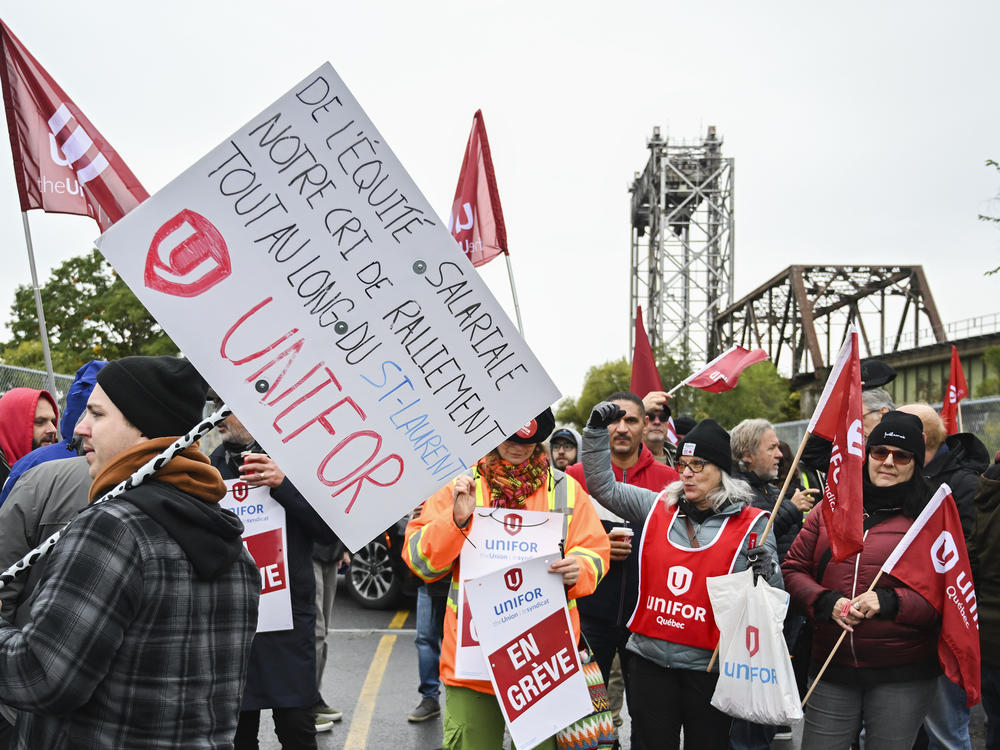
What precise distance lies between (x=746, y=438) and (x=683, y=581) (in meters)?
1.87

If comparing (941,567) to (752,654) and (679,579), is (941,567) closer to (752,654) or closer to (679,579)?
(752,654)

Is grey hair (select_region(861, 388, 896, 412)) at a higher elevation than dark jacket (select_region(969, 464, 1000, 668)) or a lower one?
higher

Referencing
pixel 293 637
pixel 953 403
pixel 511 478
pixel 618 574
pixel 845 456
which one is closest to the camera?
pixel 511 478

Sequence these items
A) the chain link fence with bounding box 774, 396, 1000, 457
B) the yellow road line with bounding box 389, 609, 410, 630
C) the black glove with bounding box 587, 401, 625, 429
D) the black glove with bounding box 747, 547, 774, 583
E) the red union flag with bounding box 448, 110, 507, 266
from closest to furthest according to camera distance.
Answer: the black glove with bounding box 747, 547, 774, 583, the black glove with bounding box 587, 401, 625, 429, the red union flag with bounding box 448, 110, 507, 266, the yellow road line with bounding box 389, 609, 410, 630, the chain link fence with bounding box 774, 396, 1000, 457

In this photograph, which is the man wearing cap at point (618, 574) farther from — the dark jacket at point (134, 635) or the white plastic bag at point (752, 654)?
the dark jacket at point (134, 635)

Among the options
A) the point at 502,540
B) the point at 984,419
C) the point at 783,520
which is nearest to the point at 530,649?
the point at 502,540

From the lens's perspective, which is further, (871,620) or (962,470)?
(962,470)

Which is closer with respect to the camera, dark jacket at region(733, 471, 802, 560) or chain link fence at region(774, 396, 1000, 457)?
dark jacket at region(733, 471, 802, 560)

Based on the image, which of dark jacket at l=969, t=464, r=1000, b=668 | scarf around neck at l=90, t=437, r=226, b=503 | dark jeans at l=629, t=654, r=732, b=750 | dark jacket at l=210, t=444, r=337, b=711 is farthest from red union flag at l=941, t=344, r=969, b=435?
scarf around neck at l=90, t=437, r=226, b=503

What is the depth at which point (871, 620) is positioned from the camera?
12.2 ft

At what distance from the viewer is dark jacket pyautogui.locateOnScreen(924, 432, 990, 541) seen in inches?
176

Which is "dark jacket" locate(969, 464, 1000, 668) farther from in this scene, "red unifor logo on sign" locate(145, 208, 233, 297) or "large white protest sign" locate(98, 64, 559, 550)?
"red unifor logo on sign" locate(145, 208, 233, 297)

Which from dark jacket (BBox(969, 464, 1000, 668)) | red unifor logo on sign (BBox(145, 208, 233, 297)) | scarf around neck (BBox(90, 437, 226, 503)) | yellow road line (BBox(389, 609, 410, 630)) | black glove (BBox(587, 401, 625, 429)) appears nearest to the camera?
scarf around neck (BBox(90, 437, 226, 503))

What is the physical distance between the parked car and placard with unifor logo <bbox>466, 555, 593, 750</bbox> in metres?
5.48
